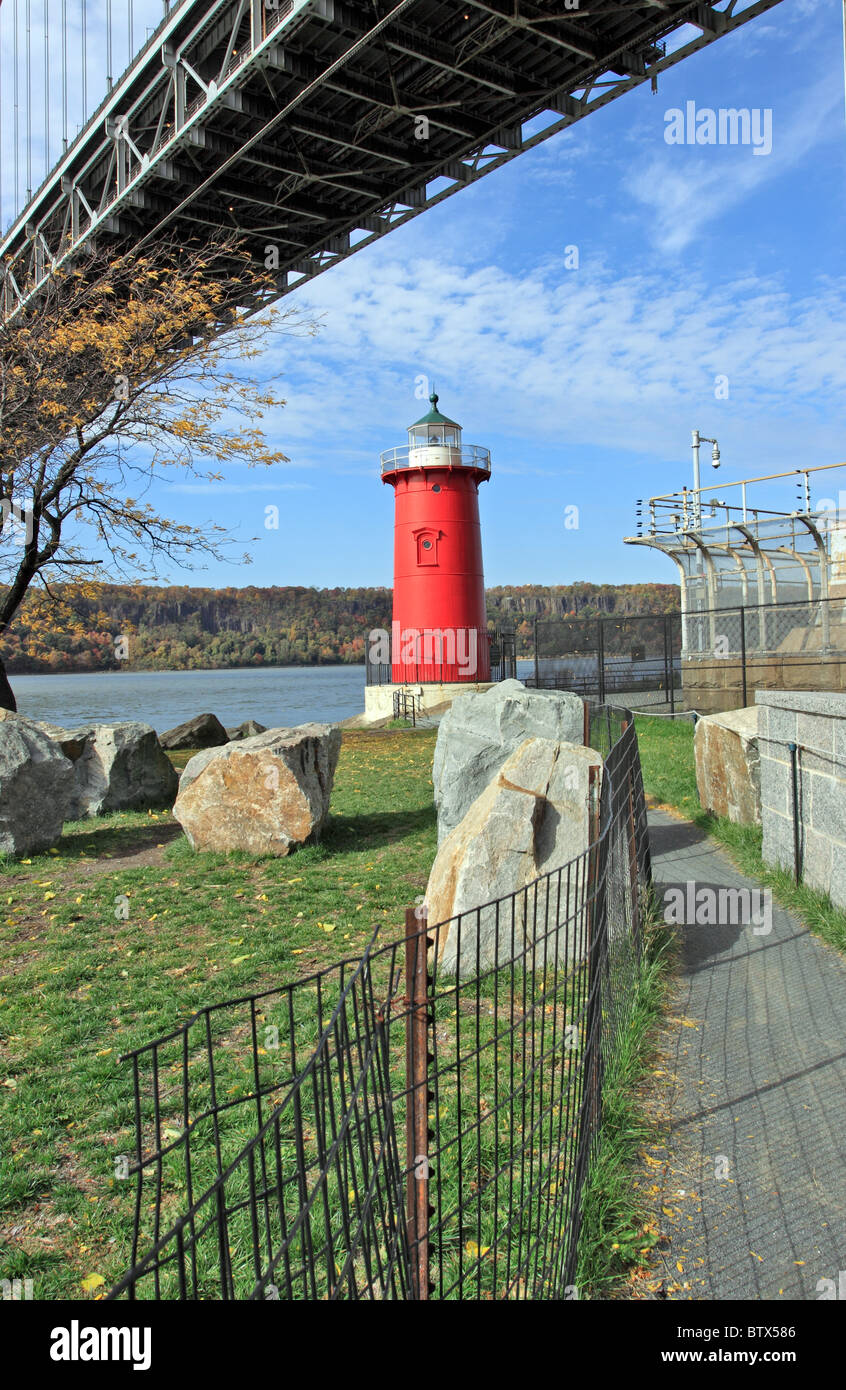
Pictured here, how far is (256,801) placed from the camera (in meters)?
9.85

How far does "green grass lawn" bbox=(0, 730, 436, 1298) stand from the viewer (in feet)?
11.8

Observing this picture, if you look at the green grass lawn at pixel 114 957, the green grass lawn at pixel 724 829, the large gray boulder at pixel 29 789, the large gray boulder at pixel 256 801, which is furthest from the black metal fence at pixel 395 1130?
the large gray boulder at pixel 29 789

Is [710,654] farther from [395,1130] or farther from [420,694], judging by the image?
[395,1130]

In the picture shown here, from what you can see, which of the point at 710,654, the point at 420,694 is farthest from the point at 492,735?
the point at 420,694

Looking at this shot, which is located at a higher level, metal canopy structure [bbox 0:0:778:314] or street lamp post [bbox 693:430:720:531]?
metal canopy structure [bbox 0:0:778:314]

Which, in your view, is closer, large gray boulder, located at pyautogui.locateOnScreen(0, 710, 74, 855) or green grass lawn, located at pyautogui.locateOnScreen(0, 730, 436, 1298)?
green grass lawn, located at pyautogui.locateOnScreen(0, 730, 436, 1298)

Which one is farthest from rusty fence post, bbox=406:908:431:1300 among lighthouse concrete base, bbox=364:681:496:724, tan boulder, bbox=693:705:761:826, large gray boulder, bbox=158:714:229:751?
lighthouse concrete base, bbox=364:681:496:724

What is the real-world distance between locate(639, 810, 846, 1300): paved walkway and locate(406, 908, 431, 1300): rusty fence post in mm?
1019

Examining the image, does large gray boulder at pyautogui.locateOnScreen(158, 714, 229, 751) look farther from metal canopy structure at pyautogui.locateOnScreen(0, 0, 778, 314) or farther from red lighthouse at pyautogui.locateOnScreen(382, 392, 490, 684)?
red lighthouse at pyautogui.locateOnScreen(382, 392, 490, 684)

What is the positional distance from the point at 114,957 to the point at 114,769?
665cm

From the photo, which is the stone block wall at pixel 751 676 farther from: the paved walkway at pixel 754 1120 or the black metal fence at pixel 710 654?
the paved walkway at pixel 754 1120

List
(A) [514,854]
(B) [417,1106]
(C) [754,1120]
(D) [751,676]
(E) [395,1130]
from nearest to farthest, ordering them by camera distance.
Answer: (B) [417,1106], (E) [395,1130], (C) [754,1120], (A) [514,854], (D) [751,676]

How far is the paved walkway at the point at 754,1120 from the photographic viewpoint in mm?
3115
